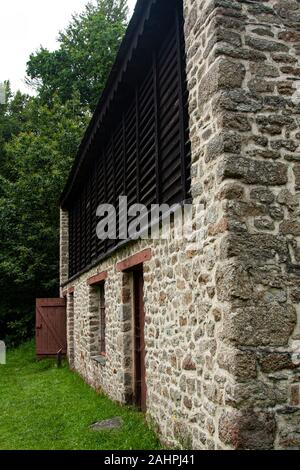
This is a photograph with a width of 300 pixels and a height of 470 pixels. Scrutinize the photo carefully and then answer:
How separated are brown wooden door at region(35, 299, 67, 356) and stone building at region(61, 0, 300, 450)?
358 inches

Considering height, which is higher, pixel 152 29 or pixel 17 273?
pixel 152 29

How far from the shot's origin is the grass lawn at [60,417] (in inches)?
225

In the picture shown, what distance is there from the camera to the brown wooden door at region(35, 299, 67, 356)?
46.9ft

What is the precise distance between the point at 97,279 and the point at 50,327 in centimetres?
575

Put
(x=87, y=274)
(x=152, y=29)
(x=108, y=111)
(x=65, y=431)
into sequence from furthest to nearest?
1. (x=87, y=274)
2. (x=108, y=111)
3. (x=65, y=431)
4. (x=152, y=29)

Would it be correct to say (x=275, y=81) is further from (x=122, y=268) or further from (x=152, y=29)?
(x=122, y=268)

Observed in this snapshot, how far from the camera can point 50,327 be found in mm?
14461

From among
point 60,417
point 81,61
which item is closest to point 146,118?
point 60,417

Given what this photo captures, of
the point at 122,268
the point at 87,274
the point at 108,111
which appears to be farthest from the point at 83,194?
the point at 122,268

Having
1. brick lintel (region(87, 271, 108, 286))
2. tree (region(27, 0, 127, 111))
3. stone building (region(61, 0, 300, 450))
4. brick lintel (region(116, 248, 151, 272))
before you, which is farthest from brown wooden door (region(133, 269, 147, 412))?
tree (region(27, 0, 127, 111))

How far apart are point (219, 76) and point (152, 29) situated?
2375 mm

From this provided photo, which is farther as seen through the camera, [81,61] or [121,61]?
[81,61]

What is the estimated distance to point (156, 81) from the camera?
19.7 feet

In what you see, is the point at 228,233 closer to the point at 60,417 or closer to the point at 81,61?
the point at 60,417
